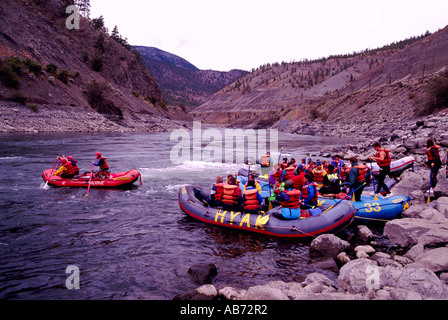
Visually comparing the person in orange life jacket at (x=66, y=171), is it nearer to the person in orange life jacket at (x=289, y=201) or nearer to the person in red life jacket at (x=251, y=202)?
the person in red life jacket at (x=251, y=202)

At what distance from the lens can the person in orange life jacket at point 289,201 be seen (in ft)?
27.2

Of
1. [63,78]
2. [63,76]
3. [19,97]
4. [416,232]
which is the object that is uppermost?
[63,76]

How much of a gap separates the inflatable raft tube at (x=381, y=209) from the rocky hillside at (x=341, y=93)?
2848 centimetres

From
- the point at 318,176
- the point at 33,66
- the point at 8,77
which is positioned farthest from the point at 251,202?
the point at 33,66

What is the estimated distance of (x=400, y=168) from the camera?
47.0 ft

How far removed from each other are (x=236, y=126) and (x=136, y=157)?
81.5m

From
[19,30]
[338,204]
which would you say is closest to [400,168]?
[338,204]

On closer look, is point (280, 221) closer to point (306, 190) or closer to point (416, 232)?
point (306, 190)

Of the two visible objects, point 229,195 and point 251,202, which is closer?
point 251,202

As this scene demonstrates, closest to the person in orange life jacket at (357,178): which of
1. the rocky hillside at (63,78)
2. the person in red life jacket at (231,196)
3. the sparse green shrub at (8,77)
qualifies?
the person in red life jacket at (231,196)

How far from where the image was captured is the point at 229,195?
9.32 m

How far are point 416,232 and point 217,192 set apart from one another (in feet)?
18.5
